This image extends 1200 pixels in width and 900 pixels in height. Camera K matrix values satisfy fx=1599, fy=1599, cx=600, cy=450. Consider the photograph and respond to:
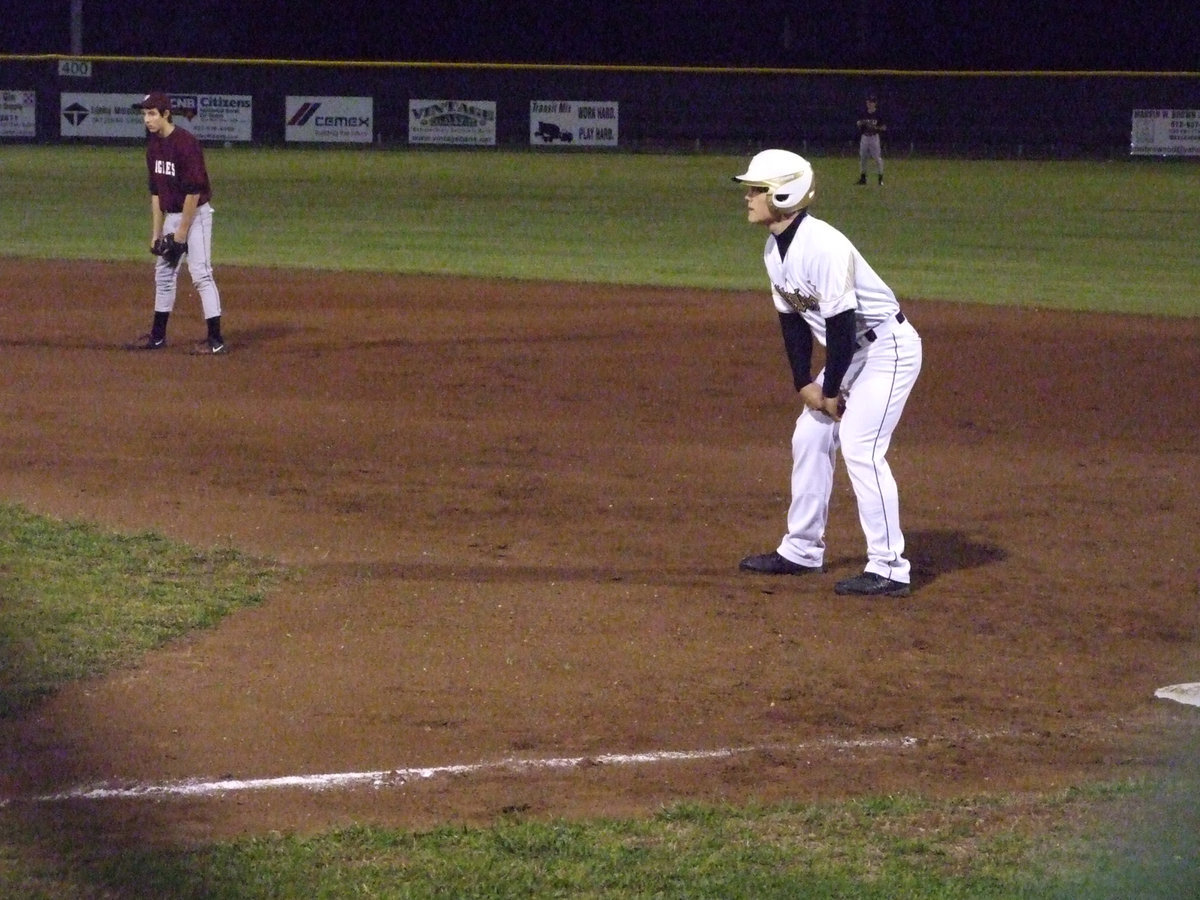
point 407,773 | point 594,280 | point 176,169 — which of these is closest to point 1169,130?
point 594,280

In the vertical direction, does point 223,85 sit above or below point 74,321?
above

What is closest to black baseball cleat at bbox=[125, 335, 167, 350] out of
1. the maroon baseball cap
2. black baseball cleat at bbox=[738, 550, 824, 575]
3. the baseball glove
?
the baseball glove

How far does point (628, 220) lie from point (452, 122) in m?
16.5

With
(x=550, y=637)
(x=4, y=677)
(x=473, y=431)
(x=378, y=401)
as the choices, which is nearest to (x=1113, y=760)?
(x=550, y=637)

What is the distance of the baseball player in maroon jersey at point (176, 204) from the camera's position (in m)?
10.5

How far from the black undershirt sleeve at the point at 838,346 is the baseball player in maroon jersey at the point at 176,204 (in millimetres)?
5713

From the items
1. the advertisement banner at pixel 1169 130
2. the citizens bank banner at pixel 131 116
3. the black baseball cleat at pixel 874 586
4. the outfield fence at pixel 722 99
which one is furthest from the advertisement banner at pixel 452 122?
the black baseball cleat at pixel 874 586

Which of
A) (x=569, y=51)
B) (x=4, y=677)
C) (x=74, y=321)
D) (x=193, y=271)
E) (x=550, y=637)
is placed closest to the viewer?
(x=4, y=677)

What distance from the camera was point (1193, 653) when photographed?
5551 mm

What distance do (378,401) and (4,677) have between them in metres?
5.11

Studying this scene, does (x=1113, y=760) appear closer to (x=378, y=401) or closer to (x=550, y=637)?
(x=550, y=637)

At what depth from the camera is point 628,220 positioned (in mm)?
22391

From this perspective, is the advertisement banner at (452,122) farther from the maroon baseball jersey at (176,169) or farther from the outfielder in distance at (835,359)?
the outfielder in distance at (835,359)

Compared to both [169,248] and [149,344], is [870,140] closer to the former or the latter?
[149,344]
